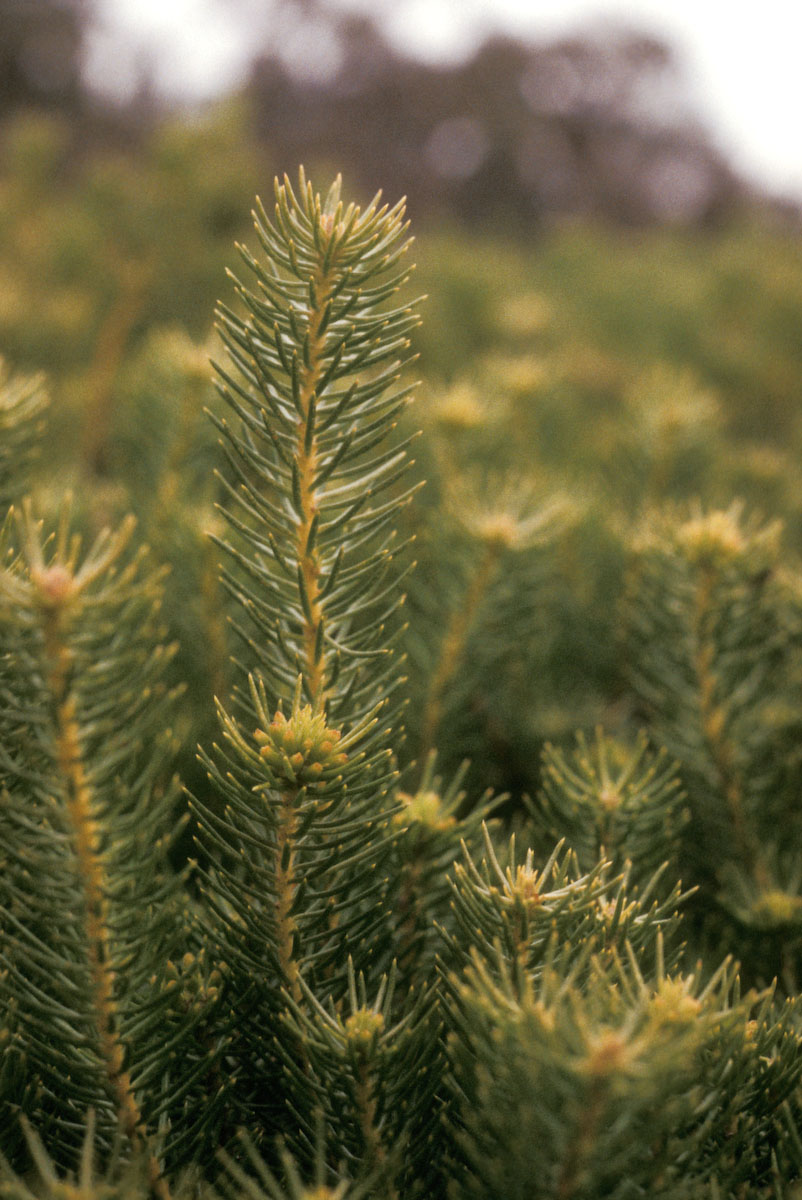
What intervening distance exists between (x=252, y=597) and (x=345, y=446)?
Result: 2.1 inches

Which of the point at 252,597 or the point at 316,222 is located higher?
the point at 316,222

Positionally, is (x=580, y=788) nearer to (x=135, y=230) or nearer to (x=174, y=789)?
(x=174, y=789)

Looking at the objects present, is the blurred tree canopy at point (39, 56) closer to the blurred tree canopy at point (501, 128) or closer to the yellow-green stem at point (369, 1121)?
the blurred tree canopy at point (501, 128)

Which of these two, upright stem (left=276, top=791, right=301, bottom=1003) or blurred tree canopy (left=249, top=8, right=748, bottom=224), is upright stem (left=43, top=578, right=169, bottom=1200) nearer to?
upright stem (left=276, top=791, right=301, bottom=1003)

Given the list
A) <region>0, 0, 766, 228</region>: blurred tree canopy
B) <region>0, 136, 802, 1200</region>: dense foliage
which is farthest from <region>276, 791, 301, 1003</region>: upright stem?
<region>0, 0, 766, 228</region>: blurred tree canopy

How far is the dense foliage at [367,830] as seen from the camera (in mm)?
244

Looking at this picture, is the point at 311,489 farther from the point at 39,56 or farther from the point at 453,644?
the point at 39,56

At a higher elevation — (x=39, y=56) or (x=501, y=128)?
(x=501, y=128)

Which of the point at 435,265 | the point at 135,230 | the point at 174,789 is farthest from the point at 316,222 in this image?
the point at 435,265

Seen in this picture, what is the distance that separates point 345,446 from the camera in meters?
0.29

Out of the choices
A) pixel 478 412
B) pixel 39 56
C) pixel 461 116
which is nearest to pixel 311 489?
pixel 478 412

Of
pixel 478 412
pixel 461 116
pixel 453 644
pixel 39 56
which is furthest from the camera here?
pixel 461 116

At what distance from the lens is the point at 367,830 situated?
292 mm

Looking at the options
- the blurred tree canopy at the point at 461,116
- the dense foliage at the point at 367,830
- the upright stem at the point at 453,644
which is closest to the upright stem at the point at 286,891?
the dense foliage at the point at 367,830
